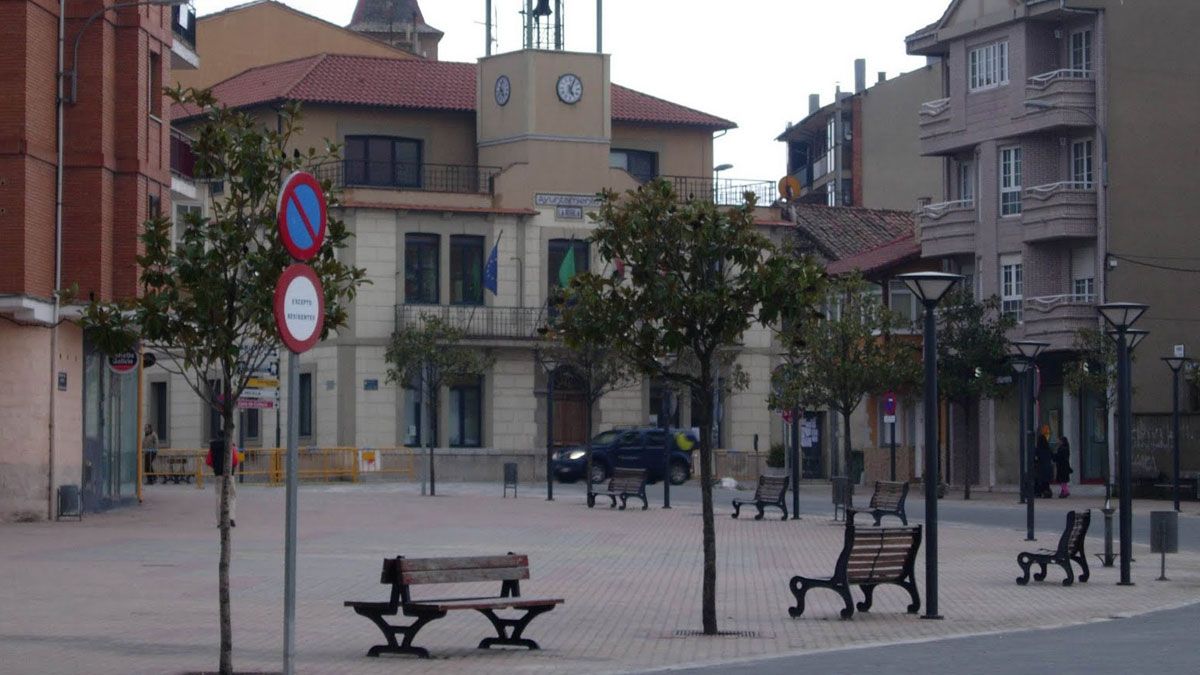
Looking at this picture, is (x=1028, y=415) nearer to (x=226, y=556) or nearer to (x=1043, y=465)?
(x=1043, y=465)

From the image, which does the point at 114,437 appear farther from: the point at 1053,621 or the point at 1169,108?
the point at 1169,108

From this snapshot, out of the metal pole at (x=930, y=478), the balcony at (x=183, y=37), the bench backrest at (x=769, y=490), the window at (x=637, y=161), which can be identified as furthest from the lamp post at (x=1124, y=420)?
the window at (x=637, y=161)

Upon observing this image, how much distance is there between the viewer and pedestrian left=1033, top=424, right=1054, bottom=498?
51.5 meters

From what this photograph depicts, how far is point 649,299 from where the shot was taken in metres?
18.0

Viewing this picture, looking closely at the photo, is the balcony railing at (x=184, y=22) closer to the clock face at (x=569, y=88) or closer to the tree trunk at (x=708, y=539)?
the clock face at (x=569, y=88)

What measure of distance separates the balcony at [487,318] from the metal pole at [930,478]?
140ft

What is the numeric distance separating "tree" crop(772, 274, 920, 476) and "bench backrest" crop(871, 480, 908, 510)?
16.3 feet

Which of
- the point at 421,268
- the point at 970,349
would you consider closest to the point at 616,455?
the point at 421,268

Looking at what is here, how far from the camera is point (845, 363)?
1639 inches

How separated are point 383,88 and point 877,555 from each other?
48.4 m

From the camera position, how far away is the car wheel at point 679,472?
60.3m

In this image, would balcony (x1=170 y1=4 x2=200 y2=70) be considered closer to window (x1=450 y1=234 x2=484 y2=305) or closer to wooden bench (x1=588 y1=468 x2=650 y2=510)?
wooden bench (x1=588 y1=468 x2=650 y2=510)

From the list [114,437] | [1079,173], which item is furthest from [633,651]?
[1079,173]

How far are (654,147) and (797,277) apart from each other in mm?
52057
